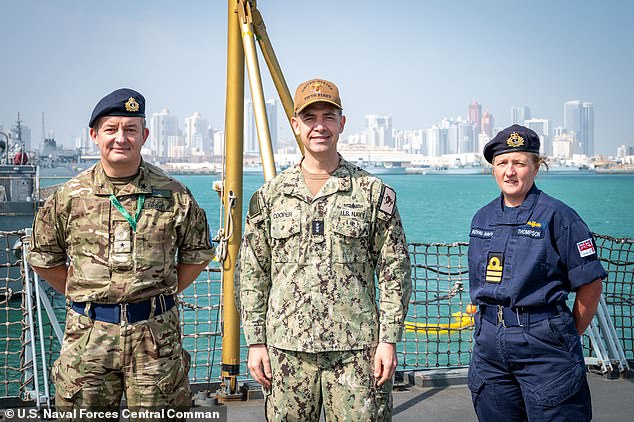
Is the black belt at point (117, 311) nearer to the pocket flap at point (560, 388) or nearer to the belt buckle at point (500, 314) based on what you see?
the belt buckle at point (500, 314)

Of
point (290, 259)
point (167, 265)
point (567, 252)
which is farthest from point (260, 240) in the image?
point (567, 252)

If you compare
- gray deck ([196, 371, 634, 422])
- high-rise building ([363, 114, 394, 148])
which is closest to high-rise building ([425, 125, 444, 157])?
high-rise building ([363, 114, 394, 148])

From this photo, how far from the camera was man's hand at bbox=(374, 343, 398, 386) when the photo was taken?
2480 mm

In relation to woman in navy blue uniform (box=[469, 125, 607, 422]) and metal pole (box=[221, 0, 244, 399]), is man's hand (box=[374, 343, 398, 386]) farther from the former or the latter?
metal pole (box=[221, 0, 244, 399])

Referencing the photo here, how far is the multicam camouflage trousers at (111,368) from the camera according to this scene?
102 inches

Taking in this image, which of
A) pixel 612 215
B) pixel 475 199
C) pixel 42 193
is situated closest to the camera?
pixel 42 193

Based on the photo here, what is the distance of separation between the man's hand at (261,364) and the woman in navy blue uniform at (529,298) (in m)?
0.82

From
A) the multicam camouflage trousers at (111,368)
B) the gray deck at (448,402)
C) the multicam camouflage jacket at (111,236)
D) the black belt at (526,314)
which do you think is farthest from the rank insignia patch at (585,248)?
the gray deck at (448,402)

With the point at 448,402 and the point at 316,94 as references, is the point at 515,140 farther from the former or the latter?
the point at 448,402

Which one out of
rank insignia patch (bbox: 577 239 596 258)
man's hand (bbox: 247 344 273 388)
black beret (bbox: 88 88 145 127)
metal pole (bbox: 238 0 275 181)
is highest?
metal pole (bbox: 238 0 275 181)

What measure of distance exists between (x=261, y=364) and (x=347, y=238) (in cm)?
53

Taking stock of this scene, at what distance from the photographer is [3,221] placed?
1934 centimetres

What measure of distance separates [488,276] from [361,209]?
59 cm

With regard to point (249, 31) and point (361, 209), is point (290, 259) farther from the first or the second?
point (249, 31)
